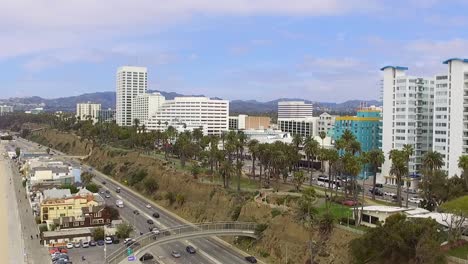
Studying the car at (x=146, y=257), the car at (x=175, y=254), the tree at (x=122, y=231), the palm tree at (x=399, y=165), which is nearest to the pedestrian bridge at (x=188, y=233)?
the car at (x=175, y=254)

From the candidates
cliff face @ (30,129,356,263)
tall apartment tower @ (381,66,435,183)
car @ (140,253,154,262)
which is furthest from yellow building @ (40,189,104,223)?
tall apartment tower @ (381,66,435,183)

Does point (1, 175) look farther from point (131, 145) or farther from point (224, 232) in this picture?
point (224, 232)

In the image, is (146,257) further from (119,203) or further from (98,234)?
(119,203)

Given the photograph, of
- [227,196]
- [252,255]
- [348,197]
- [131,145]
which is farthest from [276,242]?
[131,145]

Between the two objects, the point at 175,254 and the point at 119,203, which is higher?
the point at 119,203

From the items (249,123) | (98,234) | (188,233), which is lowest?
(98,234)

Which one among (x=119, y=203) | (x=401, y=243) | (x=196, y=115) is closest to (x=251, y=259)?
(x=401, y=243)

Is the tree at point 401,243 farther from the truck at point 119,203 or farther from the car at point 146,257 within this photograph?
the truck at point 119,203
